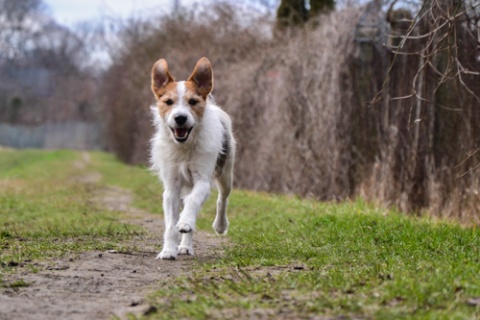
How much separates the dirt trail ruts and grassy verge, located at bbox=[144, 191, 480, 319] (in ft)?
0.78

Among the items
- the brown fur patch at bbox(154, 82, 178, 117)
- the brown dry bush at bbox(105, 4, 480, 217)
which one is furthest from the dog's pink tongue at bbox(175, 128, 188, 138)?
the brown dry bush at bbox(105, 4, 480, 217)

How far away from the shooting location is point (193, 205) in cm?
680

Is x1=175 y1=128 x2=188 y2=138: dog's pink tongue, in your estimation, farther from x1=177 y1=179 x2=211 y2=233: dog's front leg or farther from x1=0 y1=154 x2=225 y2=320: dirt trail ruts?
x1=0 y1=154 x2=225 y2=320: dirt trail ruts

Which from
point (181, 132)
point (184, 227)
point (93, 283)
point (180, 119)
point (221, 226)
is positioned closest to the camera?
point (93, 283)

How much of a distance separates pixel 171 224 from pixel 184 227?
17.7 inches

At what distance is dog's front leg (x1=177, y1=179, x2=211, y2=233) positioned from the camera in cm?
659

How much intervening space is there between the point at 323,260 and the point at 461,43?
167 inches

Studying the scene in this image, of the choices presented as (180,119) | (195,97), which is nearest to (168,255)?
(180,119)

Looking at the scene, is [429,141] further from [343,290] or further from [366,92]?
[343,290]

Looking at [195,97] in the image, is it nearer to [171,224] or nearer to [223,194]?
[171,224]

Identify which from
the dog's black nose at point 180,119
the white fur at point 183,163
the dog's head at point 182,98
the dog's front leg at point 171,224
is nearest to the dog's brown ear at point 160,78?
the dog's head at point 182,98

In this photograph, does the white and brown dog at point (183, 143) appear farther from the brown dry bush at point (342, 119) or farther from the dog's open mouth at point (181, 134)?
the brown dry bush at point (342, 119)

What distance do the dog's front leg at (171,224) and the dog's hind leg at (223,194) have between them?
40.5 inches

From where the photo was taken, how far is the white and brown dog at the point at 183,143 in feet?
22.9
